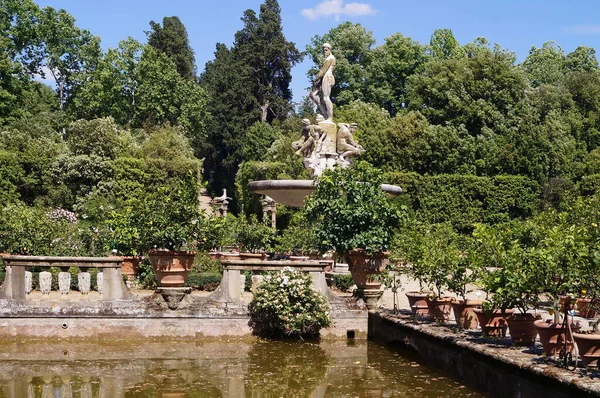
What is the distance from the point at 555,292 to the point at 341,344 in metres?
5.20

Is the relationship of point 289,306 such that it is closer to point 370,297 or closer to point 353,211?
point 370,297

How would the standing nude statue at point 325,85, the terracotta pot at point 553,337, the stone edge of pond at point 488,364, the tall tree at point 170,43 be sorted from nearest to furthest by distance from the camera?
the stone edge of pond at point 488,364 → the terracotta pot at point 553,337 → the standing nude statue at point 325,85 → the tall tree at point 170,43

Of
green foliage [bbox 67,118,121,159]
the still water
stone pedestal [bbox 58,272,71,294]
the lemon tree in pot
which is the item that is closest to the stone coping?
stone pedestal [bbox 58,272,71,294]

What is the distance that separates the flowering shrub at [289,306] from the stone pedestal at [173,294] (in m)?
1.19

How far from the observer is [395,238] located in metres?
14.3

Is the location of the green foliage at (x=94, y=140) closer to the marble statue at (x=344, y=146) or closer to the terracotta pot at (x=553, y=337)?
the marble statue at (x=344, y=146)

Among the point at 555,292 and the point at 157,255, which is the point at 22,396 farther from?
the point at 555,292

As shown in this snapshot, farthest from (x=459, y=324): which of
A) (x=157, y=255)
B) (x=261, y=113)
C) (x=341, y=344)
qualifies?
(x=261, y=113)

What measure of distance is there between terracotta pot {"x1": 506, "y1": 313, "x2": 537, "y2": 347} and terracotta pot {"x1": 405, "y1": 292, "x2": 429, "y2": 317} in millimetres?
3185

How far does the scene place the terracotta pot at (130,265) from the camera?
18594 mm

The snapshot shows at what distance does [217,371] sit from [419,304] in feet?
12.4

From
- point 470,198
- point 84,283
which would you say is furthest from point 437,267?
point 470,198

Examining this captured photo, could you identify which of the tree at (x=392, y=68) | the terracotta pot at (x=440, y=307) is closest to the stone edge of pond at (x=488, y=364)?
the terracotta pot at (x=440, y=307)

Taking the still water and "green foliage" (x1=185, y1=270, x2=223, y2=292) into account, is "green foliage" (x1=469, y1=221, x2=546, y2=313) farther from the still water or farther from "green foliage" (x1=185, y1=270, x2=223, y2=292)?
"green foliage" (x1=185, y1=270, x2=223, y2=292)
